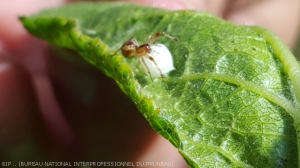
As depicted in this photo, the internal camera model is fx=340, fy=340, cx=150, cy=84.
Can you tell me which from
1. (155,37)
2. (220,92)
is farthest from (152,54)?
(220,92)

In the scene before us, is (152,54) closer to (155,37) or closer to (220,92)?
(155,37)

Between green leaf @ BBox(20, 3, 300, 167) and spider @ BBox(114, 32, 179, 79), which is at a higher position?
green leaf @ BBox(20, 3, 300, 167)

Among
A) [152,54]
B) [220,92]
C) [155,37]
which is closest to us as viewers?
[220,92]

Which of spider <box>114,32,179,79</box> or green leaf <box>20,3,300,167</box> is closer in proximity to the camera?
green leaf <box>20,3,300,167</box>

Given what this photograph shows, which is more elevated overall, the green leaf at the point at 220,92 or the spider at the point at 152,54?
the green leaf at the point at 220,92

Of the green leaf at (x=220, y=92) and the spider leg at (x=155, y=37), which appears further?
the spider leg at (x=155, y=37)

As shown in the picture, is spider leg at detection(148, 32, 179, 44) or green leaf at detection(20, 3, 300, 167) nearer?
green leaf at detection(20, 3, 300, 167)
